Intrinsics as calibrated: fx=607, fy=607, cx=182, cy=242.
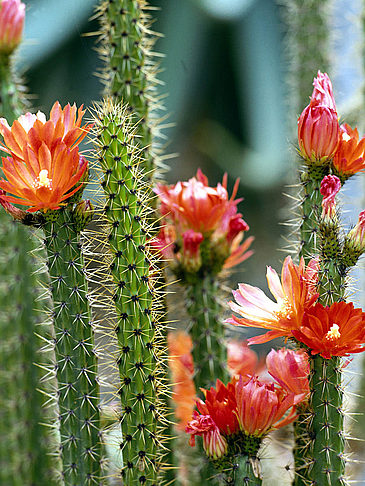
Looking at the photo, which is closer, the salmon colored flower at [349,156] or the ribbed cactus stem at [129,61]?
the salmon colored flower at [349,156]

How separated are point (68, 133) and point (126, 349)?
27 centimetres

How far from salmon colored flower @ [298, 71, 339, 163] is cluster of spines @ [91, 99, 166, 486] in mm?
220

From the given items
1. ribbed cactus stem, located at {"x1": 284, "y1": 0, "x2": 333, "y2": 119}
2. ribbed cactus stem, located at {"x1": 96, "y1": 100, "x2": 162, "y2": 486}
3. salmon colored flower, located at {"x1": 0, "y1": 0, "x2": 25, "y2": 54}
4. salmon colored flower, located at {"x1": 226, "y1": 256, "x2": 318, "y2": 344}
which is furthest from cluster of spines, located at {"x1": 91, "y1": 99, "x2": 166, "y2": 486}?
ribbed cactus stem, located at {"x1": 284, "y1": 0, "x2": 333, "y2": 119}

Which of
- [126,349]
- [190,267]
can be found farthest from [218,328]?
[126,349]

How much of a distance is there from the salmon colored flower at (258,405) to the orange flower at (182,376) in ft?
1.14

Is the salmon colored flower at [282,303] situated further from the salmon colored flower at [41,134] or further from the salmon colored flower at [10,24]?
the salmon colored flower at [10,24]

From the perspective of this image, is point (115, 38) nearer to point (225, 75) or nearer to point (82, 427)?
point (82, 427)

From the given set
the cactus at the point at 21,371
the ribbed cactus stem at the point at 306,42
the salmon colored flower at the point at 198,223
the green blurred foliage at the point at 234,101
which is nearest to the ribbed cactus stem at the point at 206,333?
the salmon colored flower at the point at 198,223

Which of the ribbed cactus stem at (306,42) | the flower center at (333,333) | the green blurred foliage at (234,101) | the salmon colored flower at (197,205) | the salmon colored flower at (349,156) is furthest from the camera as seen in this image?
the green blurred foliage at (234,101)

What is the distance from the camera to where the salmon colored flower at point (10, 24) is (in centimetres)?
99

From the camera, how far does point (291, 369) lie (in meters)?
0.74

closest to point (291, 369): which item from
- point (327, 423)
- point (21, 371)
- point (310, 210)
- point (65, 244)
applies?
point (327, 423)

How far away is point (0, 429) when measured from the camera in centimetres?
117

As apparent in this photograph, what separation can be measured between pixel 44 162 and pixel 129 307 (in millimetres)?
202
